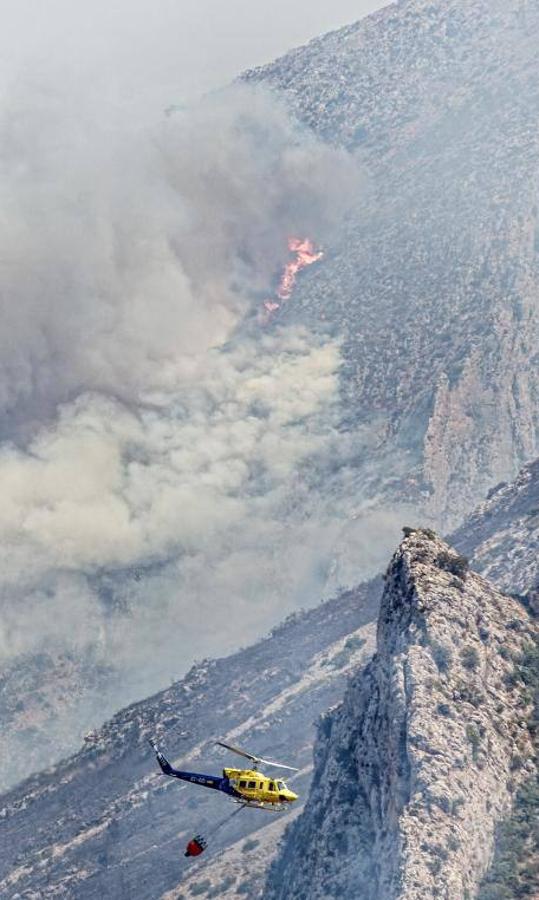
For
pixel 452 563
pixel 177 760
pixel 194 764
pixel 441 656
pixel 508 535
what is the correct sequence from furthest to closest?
pixel 177 760
pixel 194 764
pixel 508 535
pixel 452 563
pixel 441 656

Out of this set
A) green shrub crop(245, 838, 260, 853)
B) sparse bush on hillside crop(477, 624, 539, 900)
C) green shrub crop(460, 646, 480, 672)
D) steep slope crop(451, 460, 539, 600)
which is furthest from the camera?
steep slope crop(451, 460, 539, 600)

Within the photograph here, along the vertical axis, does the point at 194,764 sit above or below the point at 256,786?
above

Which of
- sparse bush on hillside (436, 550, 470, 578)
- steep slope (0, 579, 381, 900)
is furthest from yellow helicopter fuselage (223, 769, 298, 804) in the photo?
steep slope (0, 579, 381, 900)

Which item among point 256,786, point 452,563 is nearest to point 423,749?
point 256,786

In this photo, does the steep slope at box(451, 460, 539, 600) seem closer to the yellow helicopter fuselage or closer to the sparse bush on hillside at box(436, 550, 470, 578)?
the sparse bush on hillside at box(436, 550, 470, 578)

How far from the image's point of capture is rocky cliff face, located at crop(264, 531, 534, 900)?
10156 centimetres

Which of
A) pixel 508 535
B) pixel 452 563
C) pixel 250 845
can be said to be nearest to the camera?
pixel 452 563

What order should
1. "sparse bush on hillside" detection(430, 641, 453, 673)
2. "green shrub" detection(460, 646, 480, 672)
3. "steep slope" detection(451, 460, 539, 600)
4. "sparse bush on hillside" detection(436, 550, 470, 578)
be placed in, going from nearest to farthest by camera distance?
"sparse bush on hillside" detection(430, 641, 453, 673), "green shrub" detection(460, 646, 480, 672), "sparse bush on hillside" detection(436, 550, 470, 578), "steep slope" detection(451, 460, 539, 600)

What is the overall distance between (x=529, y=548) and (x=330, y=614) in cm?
3787

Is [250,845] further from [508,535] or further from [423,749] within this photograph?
[423,749]

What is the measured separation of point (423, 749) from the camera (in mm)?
105250

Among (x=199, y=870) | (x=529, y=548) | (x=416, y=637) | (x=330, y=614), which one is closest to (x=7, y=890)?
(x=199, y=870)

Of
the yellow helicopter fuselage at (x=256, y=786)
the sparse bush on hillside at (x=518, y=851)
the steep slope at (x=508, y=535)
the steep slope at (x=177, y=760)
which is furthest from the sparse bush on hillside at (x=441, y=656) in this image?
the steep slope at (x=177, y=760)

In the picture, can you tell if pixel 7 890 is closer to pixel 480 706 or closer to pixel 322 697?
pixel 322 697
